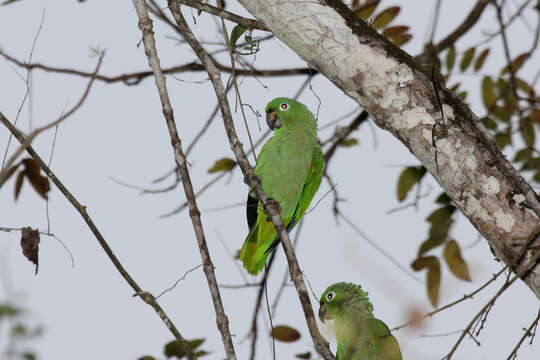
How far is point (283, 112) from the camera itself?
14.4 ft

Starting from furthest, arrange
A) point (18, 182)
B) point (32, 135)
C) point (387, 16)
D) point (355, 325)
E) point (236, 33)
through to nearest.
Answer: point (387, 16)
point (18, 182)
point (355, 325)
point (236, 33)
point (32, 135)

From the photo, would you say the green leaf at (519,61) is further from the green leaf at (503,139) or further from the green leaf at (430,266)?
the green leaf at (430,266)

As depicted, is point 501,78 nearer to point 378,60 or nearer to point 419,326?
point 378,60

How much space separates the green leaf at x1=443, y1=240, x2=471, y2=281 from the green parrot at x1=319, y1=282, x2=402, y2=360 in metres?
0.60

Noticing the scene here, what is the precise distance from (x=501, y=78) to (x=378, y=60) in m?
2.42

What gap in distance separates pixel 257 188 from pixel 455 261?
1829 mm

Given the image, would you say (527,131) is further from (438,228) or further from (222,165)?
(222,165)

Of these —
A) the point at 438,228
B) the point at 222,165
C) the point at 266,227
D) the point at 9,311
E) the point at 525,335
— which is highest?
the point at 9,311

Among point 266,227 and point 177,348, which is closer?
point 177,348

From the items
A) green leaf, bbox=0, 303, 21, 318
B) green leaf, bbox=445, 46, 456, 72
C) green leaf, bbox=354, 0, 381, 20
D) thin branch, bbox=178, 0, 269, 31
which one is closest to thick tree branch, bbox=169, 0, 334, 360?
thin branch, bbox=178, 0, 269, 31

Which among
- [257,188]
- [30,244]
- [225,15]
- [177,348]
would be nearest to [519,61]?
[225,15]

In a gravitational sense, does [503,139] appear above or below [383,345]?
above

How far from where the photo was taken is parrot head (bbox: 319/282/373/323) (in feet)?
12.1

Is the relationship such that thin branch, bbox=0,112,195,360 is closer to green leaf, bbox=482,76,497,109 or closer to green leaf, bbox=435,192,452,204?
green leaf, bbox=435,192,452,204
